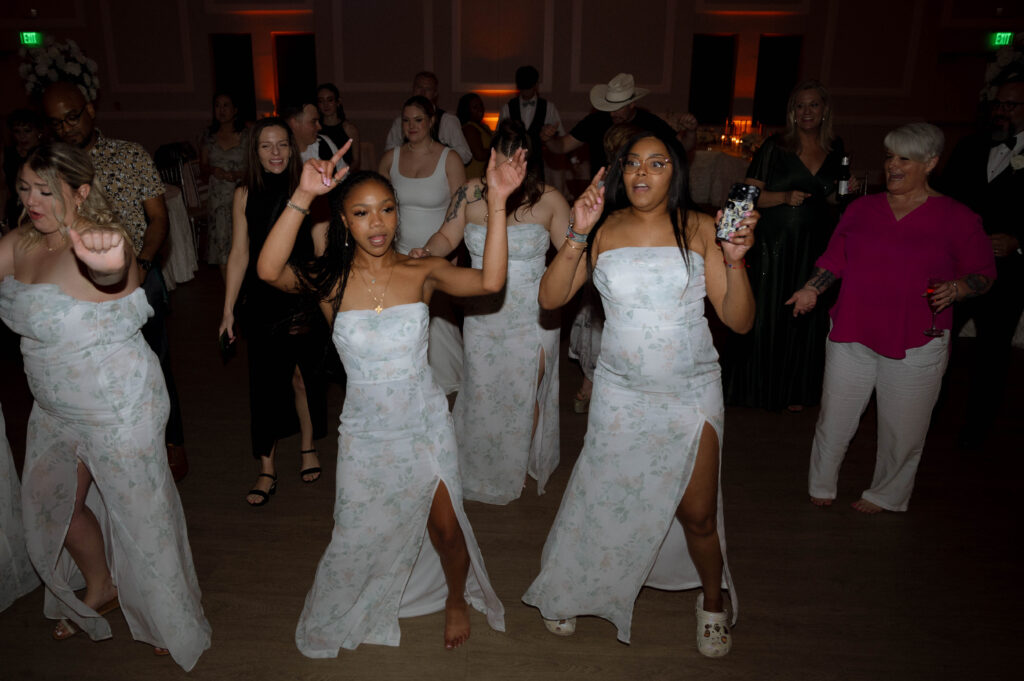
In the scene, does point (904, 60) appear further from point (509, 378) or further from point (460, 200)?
point (509, 378)

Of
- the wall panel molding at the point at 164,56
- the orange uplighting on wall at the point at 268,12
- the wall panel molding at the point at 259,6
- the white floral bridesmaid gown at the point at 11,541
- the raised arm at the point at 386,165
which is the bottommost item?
the white floral bridesmaid gown at the point at 11,541

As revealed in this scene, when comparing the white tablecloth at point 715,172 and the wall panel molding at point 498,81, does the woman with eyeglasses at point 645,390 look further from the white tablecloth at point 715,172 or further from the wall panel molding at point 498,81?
the wall panel molding at point 498,81

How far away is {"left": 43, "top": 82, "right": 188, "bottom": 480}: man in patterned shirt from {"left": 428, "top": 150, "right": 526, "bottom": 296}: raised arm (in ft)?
5.11

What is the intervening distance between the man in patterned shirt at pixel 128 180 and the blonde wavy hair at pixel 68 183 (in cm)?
84

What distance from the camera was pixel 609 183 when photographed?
8.63 feet

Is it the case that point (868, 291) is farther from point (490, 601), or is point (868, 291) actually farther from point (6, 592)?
point (6, 592)

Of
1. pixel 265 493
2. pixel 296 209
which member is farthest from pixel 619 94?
pixel 265 493

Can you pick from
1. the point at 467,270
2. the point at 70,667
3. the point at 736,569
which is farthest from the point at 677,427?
the point at 70,667

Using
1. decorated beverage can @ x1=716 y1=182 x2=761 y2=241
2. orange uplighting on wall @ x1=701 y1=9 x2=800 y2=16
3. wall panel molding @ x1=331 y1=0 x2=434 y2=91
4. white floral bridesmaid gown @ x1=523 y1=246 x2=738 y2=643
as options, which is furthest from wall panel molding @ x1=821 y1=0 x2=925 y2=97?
decorated beverage can @ x1=716 y1=182 x2=761 y2=241

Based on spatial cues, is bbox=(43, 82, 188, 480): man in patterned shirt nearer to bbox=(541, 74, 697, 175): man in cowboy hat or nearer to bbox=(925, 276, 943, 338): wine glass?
bbox=(541, 74, 697, 175): man in cowboy hat

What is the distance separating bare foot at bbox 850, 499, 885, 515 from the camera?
3.61m

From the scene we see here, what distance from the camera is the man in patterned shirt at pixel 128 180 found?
3.26 meters

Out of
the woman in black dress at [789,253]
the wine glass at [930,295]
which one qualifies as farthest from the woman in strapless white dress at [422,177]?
the wine glass at [930,295]

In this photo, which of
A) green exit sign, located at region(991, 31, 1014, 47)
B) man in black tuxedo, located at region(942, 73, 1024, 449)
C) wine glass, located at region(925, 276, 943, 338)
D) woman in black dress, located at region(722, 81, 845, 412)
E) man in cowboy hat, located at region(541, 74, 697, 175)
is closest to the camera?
wine glass, located at region(925, 276, 943, 338)
